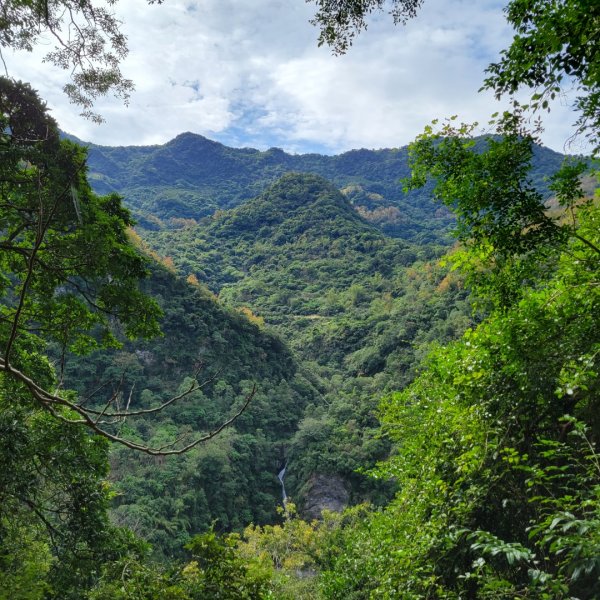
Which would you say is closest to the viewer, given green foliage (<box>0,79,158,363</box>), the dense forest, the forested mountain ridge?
the dense forest

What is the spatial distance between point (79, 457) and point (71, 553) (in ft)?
4.72

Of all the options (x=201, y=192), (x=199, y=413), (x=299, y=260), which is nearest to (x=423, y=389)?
(x=199, y=413)

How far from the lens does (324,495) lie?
32656mm

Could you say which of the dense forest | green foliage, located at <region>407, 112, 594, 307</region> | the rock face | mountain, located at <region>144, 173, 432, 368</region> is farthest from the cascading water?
green foliage, located at <region>407, 112, 594, 307</region>

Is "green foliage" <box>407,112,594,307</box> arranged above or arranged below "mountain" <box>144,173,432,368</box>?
below

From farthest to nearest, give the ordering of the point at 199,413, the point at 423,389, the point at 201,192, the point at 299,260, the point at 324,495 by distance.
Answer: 1. the point at 201,192
2. the point at 299,260
3. the point at 199,413
4. the point at 324,495
5. the point at 423,389

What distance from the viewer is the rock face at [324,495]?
104ft

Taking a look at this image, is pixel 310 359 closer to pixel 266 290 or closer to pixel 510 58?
pixel 266 290

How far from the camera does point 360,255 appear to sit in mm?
97938

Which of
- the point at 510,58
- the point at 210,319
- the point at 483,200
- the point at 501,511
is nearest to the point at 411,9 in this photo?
the point at 510,58

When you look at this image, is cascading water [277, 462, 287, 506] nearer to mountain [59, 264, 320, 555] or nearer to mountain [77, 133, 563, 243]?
mountain [59, 264, 320, 555]

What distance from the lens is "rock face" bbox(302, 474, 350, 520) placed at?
31844 mm

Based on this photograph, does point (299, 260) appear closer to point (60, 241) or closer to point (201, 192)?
point (201, 192)

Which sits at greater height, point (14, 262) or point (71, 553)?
point (14, 262)
